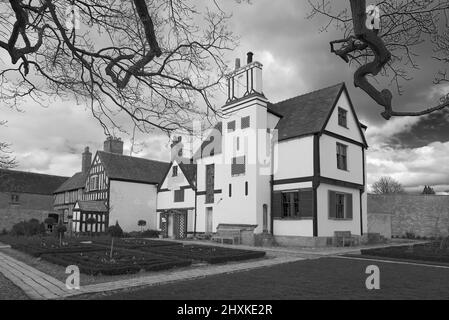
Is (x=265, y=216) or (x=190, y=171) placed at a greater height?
(x=190, y=171)

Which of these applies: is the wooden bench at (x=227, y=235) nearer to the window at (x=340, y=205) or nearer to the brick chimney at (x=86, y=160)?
the window at (x=340, y=205)

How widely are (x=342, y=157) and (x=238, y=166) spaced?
21.6ft

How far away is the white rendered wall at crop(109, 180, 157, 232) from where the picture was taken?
119 feet

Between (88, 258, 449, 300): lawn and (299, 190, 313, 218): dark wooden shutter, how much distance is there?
32.5ft

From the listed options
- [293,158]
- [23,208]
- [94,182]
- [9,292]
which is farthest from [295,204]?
[23,208]

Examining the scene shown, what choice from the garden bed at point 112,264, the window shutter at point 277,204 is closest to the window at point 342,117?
the window shutter at point 277,204

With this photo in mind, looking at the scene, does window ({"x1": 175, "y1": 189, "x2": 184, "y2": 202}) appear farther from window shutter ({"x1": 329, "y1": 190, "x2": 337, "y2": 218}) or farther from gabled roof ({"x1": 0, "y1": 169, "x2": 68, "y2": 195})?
gabled roof ({"x1": 0, "y1": 169, "x2": 68, "y2": 195})

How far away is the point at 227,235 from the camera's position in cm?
2562

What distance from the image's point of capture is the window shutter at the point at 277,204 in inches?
963

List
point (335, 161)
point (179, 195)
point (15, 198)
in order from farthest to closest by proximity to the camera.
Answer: point (15, 198)
point (179, 195)
point (335, 161)

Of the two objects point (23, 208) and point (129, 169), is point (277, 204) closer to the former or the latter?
point (129, 169)

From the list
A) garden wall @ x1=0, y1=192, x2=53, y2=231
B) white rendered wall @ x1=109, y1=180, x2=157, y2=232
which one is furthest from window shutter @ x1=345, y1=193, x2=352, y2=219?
garden wall @ x1=0, y1=192, x2=53, y2=231

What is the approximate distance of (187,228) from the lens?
3269cm

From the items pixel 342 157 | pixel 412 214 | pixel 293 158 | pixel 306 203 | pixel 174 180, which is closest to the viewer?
pixel 306 203
